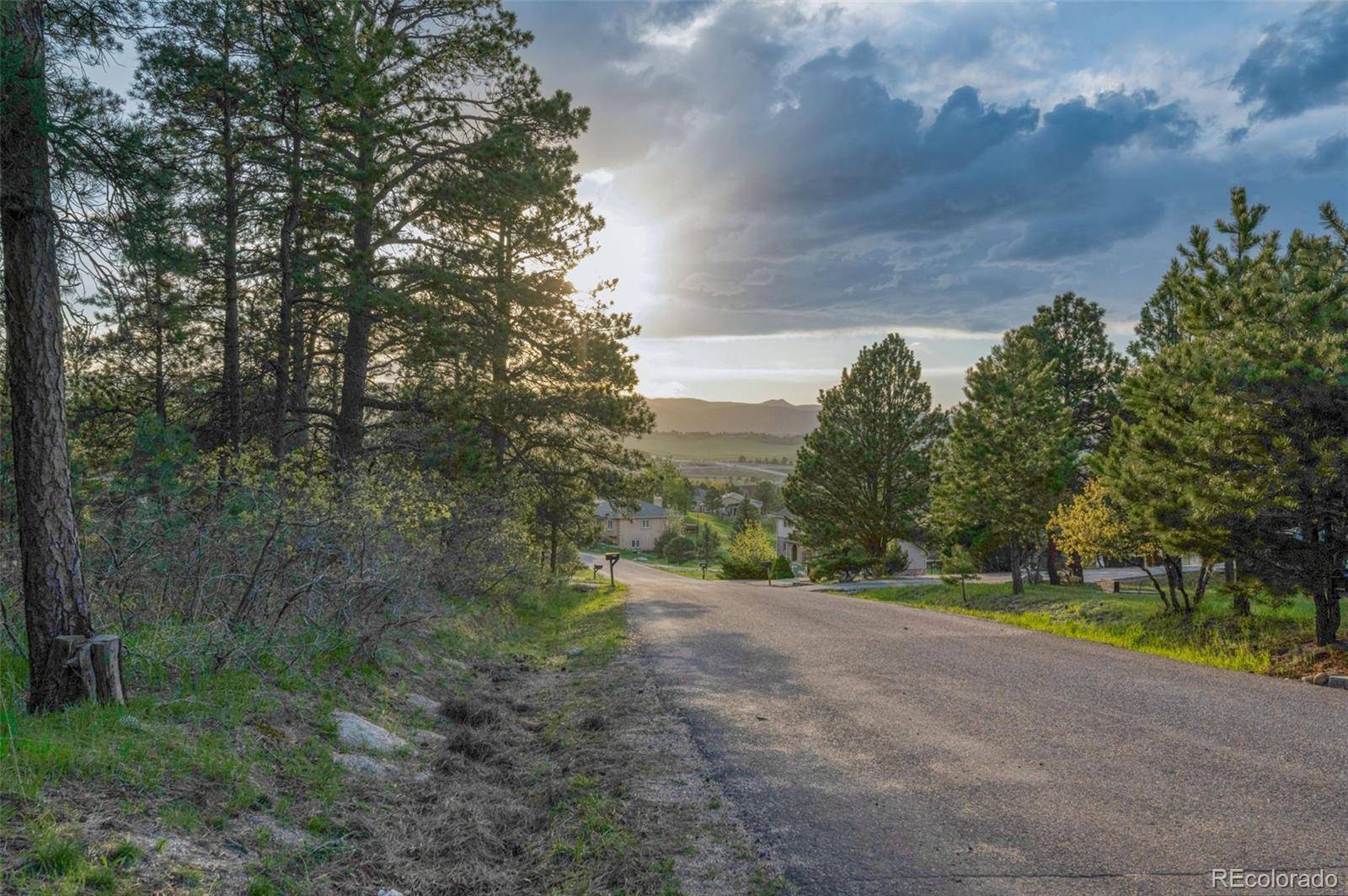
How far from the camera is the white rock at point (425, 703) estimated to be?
740cm

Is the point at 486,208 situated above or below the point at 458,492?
above

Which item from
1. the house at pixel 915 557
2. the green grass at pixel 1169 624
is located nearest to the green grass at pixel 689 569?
the house at pixel 915 557

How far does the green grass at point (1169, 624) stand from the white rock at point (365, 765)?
10.1 metres

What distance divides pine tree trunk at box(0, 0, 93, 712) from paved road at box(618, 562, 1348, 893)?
4.71 metres

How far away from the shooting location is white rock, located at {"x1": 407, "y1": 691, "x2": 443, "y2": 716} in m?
7.40

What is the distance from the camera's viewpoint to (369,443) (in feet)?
52.0

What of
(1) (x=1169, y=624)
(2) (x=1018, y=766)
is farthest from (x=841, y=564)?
(2) (x=1018, y=766)

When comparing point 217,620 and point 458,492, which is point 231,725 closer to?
point 217,620

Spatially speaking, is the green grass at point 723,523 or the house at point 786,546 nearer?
the house at point 786,546

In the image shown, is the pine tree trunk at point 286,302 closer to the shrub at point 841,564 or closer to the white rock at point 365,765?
the white rock at point 365,765

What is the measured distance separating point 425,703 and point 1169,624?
11.5m

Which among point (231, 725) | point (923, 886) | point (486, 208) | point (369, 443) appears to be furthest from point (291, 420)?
point (923, 886)

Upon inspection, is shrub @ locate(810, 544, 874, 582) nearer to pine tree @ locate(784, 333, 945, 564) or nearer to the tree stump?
pine tree @ locate(784, 333, 945, 564)

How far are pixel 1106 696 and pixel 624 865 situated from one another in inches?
240
